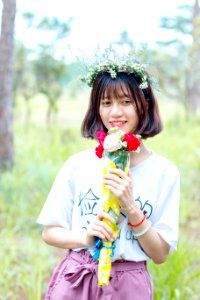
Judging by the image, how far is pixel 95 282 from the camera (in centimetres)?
158

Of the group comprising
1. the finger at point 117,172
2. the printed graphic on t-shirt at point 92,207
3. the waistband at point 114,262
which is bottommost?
the waistband at point 114,262

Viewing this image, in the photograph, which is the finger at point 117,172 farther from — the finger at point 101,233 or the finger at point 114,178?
the finger at point 101,233

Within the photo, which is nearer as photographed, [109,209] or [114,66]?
[109,209]

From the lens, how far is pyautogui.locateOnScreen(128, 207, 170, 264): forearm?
1.45 metres

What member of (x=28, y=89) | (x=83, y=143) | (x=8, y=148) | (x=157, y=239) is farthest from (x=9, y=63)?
(x=28, y=89)

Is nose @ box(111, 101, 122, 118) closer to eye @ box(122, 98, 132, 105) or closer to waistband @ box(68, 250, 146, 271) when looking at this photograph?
eye @ box(122, 98, 132, 105)

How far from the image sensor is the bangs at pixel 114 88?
5.17ft

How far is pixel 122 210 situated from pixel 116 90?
0.39m

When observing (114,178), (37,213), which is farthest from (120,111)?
(37,213)


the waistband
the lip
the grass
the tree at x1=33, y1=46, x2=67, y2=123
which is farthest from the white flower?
the tree at x1=33, y1=46, x2=67, y2=123

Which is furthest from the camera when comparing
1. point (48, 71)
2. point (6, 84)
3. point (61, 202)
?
point (48, 71)

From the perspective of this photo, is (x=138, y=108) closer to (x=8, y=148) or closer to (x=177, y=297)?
(x=177, y=297)

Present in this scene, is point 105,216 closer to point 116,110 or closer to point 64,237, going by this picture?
point 64,237

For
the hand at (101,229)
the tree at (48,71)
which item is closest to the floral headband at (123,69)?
the hand at (101,229)
